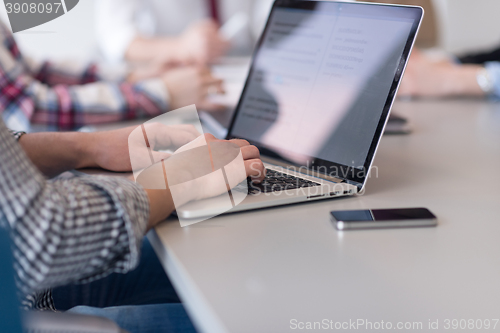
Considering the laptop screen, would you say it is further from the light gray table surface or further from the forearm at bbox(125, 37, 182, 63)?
the forearm at bbox(125, 37, 182, 63)

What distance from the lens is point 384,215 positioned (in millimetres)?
505

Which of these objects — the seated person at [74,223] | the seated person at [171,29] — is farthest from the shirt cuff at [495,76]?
the seated person at [74,223]

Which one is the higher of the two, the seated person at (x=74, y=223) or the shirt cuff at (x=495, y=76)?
the seated person at (x=74, y=223)

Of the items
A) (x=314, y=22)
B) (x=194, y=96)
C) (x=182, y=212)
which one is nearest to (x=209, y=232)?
(x=182, y=212)

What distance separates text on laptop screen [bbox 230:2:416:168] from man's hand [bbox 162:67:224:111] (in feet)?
1.30

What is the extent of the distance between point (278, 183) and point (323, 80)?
0.18m

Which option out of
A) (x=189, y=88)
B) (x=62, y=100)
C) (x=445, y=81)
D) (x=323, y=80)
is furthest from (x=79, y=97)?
(x=445, y=81)

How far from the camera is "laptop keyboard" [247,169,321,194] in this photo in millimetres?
564

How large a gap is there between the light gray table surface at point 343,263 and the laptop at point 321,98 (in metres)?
0.04

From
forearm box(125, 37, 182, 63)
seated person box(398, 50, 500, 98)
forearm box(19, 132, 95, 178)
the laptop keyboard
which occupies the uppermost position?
forearm box(125, 37, 182, 63)

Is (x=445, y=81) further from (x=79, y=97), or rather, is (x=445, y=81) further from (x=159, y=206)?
(x=159, y=206)

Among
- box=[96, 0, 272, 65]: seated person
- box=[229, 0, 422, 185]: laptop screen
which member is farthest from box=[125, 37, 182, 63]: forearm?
box=[229, 0, 422, 185]: laptop screen

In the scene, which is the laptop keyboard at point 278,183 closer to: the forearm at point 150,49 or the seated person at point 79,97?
the seated person at point 79,97

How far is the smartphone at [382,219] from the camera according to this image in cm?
49
